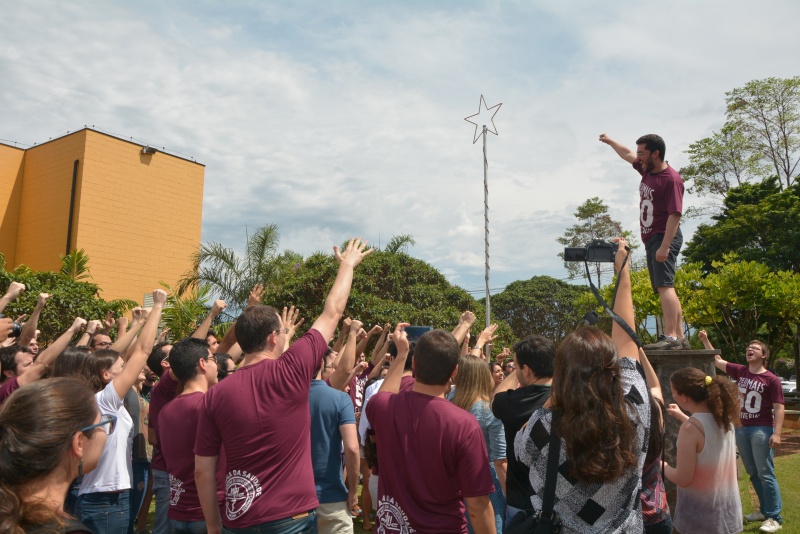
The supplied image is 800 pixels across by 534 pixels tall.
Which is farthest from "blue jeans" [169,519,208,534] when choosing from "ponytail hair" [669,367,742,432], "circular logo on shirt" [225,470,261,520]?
"ponytail hair" [669,367,742,432]

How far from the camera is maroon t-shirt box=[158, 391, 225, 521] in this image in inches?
153

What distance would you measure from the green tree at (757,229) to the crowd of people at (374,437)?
2258 cm

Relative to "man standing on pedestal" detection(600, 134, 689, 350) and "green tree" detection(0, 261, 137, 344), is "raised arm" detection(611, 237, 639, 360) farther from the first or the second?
"green tree" detection(0, 261, 137, 344)

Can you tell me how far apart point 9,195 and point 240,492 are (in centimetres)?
3095

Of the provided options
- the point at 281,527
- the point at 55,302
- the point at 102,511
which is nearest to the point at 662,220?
the point at 281,527

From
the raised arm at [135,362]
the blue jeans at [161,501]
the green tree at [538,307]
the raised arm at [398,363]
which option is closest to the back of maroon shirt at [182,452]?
the raised arm at [135,362]

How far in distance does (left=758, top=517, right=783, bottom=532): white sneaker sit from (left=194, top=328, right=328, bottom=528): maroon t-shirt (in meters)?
5.52

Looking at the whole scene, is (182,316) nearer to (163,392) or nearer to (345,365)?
(163,392)

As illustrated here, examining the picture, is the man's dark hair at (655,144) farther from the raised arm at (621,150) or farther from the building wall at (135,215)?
the building wall at (135,215)

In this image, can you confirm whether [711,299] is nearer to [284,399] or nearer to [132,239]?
[284,399]

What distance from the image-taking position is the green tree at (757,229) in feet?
80.4

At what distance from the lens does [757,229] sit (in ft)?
84.9

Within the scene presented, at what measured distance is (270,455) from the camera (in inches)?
124

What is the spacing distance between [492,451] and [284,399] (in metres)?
1.94
